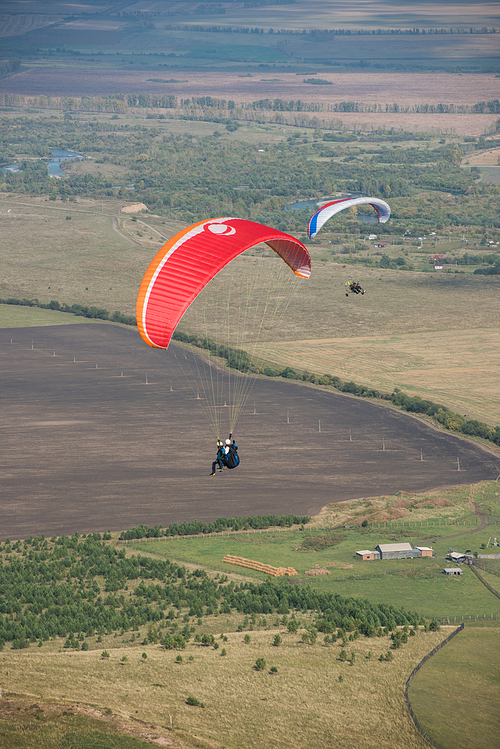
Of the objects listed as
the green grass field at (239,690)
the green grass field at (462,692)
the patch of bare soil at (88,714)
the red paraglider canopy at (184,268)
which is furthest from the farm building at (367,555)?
the red paraglider canopy at (184,268)

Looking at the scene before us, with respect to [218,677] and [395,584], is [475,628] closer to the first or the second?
[395,584]

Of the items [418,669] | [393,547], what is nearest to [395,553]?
[393,547]

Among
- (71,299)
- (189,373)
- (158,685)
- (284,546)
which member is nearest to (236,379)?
(189,373)

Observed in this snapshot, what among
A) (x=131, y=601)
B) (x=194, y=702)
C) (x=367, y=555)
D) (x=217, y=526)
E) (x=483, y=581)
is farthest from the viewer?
(x=217, y=526)

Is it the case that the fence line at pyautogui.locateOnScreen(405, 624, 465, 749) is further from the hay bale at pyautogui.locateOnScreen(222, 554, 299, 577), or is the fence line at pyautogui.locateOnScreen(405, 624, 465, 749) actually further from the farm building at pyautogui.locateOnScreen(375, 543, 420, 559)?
the hay bale at pyautogui.locateOnScreen(222, 554, 299, 577)

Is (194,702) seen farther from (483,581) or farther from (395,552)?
(483,581)

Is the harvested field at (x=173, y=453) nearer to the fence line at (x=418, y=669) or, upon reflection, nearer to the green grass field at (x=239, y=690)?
the fence line at (x=418, y=669)
